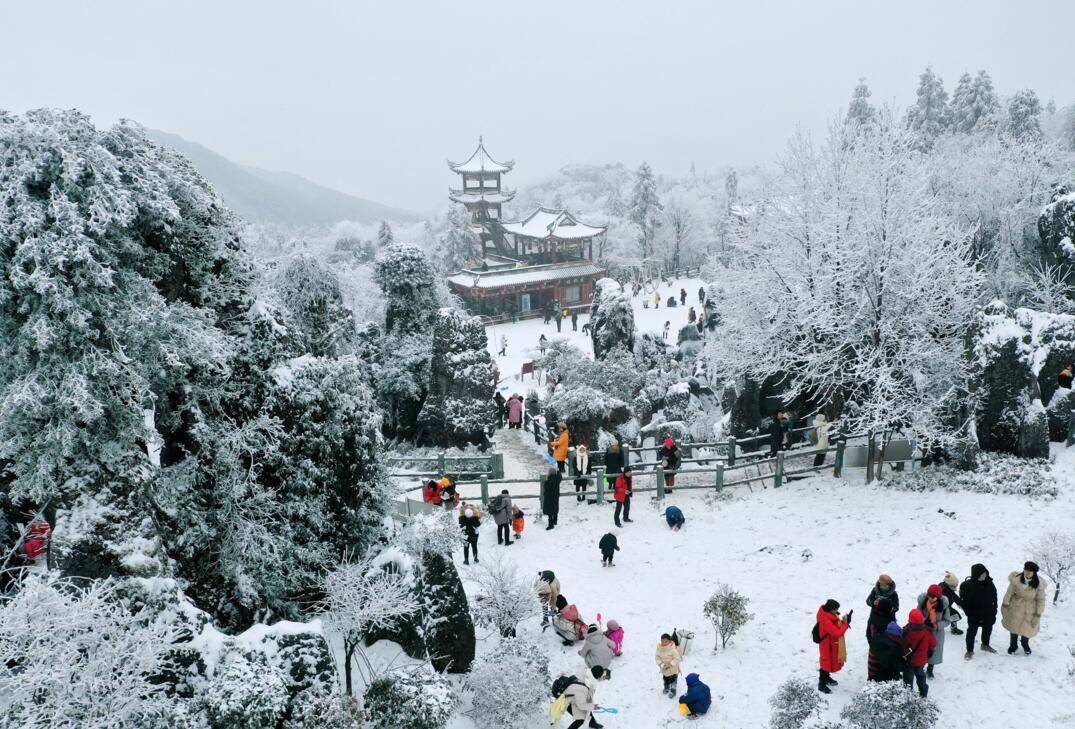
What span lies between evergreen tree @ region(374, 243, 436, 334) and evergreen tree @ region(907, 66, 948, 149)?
38055 millimetres

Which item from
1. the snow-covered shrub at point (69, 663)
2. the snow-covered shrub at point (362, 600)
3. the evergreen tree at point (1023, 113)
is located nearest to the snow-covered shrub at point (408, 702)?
the snow-covered shrub at point (362, 600)

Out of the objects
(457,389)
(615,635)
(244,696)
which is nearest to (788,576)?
(615,635)

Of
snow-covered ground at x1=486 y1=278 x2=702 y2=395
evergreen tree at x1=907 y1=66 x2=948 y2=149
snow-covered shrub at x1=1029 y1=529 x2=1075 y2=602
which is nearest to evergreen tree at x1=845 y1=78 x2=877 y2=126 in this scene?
evergreen tree at x1=907 y1=66 x2=948 y2=149

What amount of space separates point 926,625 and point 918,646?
0.26m

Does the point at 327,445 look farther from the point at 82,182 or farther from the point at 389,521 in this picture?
the point at 82,182

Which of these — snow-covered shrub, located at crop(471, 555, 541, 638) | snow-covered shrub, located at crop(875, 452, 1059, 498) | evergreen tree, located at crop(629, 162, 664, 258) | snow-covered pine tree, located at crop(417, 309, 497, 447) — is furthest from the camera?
evergreen tree, located at crop(629, 162, 664, 258)

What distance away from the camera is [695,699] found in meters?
8.15

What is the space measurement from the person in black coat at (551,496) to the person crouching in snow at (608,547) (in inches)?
72.3

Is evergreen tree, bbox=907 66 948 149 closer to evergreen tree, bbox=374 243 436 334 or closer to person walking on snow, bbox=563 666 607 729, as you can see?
evergreen tree, bbox=374 243 436 334

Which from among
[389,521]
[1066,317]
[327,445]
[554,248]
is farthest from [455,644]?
[554,248]

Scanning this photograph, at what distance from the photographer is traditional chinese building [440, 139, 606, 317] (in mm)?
50781

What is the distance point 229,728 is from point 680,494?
1055 cm

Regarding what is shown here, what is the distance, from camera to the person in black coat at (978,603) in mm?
8125

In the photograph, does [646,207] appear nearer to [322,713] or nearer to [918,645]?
[918,645]
